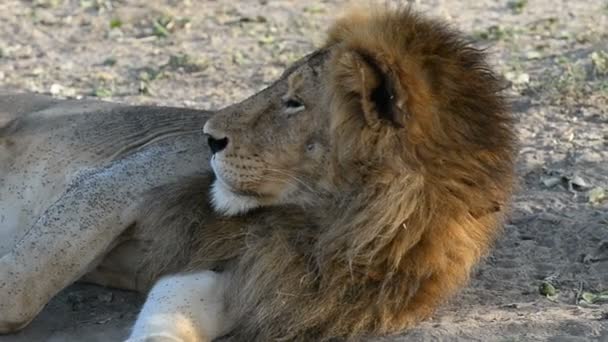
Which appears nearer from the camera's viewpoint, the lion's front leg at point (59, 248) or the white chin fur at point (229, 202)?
the white chin fur at point (229, 202)

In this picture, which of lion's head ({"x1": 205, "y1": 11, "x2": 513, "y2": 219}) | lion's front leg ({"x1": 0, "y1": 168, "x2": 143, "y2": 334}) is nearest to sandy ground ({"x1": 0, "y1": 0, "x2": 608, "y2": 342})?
lion's front leg ({"x1": 0, "y1": 168, "x2": 143, "y2": 334})

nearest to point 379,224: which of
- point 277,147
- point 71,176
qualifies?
point 277,147

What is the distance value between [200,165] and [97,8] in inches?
196

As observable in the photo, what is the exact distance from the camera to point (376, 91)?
381cm

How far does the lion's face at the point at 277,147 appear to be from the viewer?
3.95 meters

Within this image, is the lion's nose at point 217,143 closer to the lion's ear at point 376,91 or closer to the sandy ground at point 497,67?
the lion's ear at point 376,91

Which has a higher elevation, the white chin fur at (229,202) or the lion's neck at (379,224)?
the lion's neck at (379,224)

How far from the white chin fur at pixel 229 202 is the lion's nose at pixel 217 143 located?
10cm

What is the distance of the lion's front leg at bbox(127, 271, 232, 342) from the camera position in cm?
392

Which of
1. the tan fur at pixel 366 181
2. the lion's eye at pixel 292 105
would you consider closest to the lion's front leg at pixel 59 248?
the tan fur at pixel 366 181

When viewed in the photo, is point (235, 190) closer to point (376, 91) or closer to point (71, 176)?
point (376, 91)

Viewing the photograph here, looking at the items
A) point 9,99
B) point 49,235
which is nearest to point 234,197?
point 49,235

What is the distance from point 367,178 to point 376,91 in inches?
10.0

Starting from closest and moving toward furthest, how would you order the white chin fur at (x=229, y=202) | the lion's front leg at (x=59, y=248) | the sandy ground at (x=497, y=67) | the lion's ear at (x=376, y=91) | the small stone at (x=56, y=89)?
the lion's ear at (x=376, y=91) < the white chin fur at (x=229, y=202) < the lion's front leg at (x=59, y=248) < the sandy ground at (x=497, y=67) < the small stone at (x=56, y=89)
